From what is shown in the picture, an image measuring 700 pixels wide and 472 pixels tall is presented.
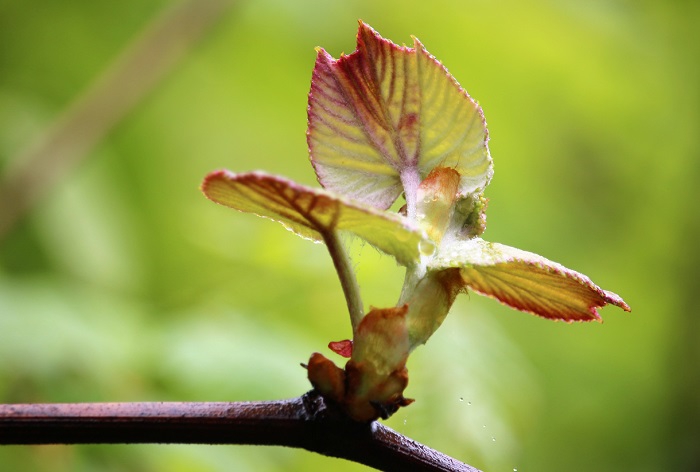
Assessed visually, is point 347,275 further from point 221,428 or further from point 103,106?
point 103,106

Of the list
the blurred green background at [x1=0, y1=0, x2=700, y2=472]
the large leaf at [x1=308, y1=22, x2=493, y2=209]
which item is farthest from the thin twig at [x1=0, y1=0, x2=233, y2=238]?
the large leaf at [x1=308, y1=22, x2=493, y2=209]

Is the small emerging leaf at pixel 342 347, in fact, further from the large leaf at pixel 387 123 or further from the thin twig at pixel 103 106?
the thin twig at pixel 103 106

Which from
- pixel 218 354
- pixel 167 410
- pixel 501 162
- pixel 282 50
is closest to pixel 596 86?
pixel 501 162

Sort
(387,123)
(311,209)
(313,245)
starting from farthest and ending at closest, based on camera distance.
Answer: (313,245)
(387,123)
(311,209)

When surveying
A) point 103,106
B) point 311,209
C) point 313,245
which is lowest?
point 311,209

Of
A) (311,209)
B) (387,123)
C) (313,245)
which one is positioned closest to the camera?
(311,209)

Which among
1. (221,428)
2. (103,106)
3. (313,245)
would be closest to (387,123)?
(221,428)

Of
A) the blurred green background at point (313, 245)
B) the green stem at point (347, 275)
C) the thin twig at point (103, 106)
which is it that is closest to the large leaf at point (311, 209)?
the green stem at point (347, 275)

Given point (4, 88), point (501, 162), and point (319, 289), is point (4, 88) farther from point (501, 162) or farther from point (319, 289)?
point (501, 162)

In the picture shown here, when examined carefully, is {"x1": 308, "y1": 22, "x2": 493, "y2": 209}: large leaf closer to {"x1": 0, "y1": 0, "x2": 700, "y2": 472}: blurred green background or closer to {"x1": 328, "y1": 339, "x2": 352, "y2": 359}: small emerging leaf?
{"x1": 328, "y1": 339, "x2": 352, "y2": 359}: small emerging leaf
